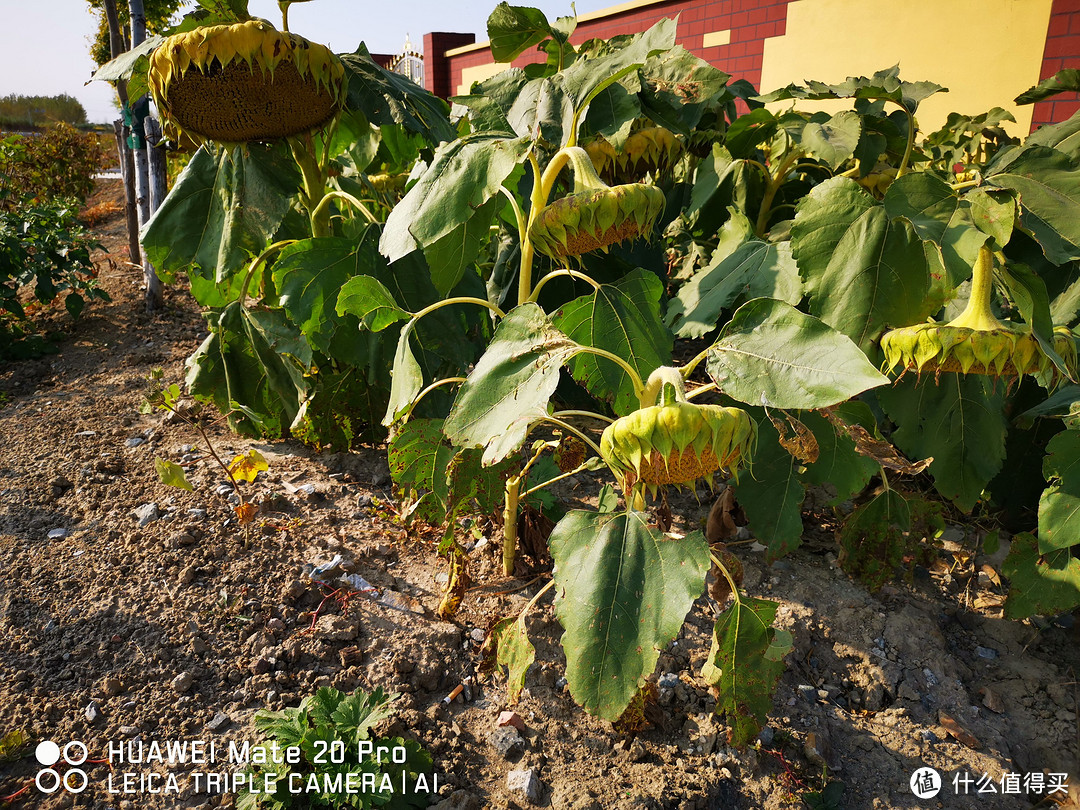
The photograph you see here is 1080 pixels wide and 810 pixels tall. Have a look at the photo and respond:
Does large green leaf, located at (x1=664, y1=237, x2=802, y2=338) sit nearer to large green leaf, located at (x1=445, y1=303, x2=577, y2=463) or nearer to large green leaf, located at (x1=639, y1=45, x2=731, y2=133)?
large green leaf, located at (x1=639, y1=45, x2=731, y2=133)

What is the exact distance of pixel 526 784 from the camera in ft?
4.96

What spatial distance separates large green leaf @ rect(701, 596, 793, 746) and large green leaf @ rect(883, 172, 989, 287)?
746mm

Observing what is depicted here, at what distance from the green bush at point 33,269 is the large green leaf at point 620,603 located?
3559mm

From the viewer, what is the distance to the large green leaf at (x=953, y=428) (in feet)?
5.79

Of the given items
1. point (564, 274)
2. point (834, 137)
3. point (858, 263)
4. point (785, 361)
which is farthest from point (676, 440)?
point (834, 137)

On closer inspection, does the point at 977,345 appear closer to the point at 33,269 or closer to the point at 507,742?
the point at 507,742

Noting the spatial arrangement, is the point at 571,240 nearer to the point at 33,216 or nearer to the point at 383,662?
the point at 383,662

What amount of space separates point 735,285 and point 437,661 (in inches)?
48.7

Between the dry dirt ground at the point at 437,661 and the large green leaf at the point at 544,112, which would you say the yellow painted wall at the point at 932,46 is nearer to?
the dry dirt ground at the point at 437,661

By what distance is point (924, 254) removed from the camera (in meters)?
1.38

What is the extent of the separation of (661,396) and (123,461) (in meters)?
2.22

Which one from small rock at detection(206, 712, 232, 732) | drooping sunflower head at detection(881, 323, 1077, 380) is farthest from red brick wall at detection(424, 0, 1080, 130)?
small rock at detection(206, 712, 232, 732)

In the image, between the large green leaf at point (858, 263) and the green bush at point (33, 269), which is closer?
the large green leaf at point (858, 263)

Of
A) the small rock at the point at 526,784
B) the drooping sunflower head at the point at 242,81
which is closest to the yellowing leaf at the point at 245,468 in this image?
the drooping sunflower head at the point at 242,81
